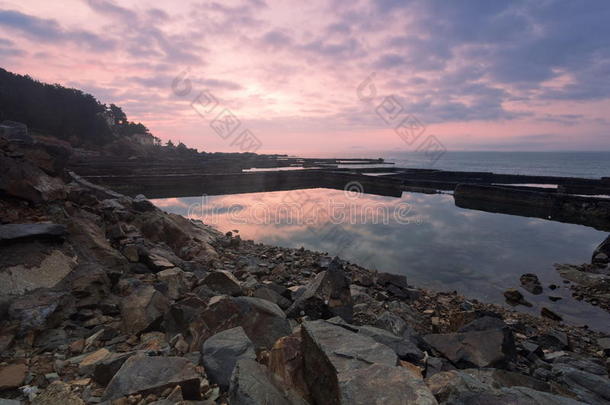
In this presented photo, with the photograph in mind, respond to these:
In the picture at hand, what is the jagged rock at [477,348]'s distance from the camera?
314 centimetres

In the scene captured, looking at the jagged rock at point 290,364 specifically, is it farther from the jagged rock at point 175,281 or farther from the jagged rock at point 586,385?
the jagged rock at point 586,385

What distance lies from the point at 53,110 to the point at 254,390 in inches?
2363

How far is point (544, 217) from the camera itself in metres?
16.4

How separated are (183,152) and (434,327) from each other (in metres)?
67.0

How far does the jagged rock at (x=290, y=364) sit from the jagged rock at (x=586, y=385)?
2.75 metres

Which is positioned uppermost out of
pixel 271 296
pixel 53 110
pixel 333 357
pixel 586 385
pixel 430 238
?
pixel 53 110

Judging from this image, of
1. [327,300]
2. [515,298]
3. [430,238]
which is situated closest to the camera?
[327,300]

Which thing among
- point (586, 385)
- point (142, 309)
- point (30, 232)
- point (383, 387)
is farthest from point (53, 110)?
point (586, 385)

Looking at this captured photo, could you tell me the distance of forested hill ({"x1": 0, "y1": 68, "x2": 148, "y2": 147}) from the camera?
41906 mm

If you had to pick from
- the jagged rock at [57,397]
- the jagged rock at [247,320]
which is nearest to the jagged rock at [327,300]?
the jagged rock at [247,320]

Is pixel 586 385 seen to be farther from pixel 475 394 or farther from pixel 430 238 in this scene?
pixel 430 238

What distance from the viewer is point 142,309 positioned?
3039 mm

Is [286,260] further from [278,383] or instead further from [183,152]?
[183,152]

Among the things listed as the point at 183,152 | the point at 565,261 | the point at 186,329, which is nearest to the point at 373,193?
the point at 565,261
